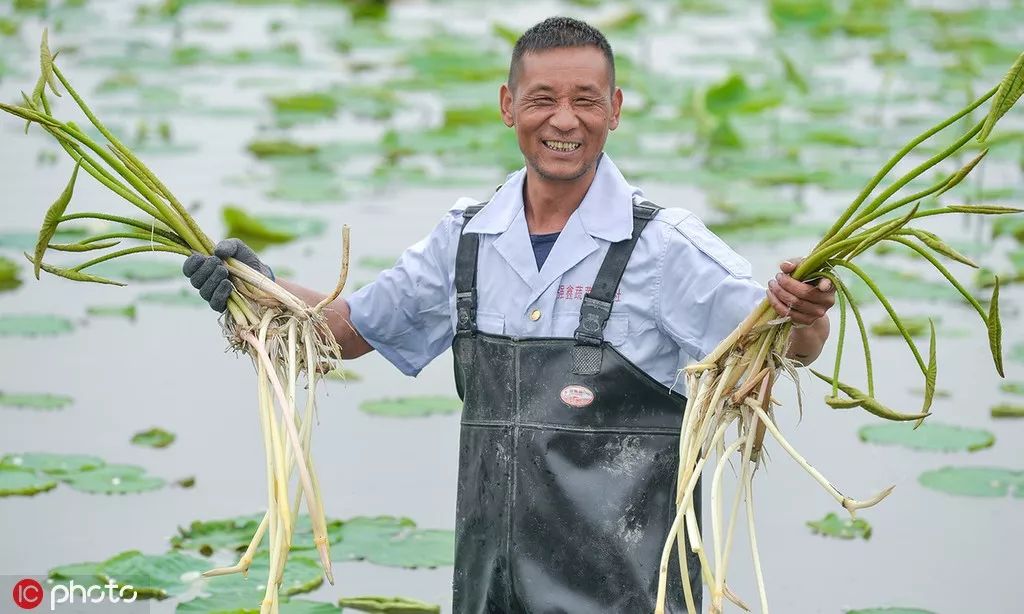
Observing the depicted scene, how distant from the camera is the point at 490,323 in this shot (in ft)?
9.29

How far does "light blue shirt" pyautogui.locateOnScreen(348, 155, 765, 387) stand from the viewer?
8.95ft

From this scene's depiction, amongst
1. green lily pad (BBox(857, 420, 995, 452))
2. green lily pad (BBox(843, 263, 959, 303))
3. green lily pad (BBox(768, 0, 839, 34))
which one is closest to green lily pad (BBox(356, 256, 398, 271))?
green lily pad (BBox(843, 263, 959, 303))

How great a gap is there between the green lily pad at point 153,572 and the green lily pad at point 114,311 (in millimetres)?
2165

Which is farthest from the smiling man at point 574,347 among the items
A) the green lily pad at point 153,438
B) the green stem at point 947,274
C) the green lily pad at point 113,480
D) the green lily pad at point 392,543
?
the green lily pad at point 153,438

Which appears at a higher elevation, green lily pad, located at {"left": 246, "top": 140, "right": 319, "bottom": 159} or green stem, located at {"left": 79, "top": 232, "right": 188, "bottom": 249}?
green lily pad, located at {"left": 246, "top": 140, "right": 319, "bottom": 159}

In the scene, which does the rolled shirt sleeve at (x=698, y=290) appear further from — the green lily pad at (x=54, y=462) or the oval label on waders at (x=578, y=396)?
the green lily pad at (x=54, y=462)

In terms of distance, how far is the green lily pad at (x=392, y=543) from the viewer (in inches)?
160

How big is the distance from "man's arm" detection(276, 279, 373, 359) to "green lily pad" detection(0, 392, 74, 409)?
2.34 m

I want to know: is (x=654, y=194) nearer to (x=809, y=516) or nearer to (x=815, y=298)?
(x=809, y=516)

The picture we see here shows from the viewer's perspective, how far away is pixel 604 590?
9.00ft

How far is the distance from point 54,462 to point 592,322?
244 cm

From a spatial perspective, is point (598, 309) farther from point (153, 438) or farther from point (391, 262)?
point (391, 262)

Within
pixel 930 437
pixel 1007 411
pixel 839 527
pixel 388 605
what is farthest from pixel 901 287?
pixel 388 605

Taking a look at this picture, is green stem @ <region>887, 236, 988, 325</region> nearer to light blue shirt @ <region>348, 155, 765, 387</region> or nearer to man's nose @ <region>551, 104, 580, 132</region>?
light blue shirt @ <region>348, 155, 765, 387</region>
